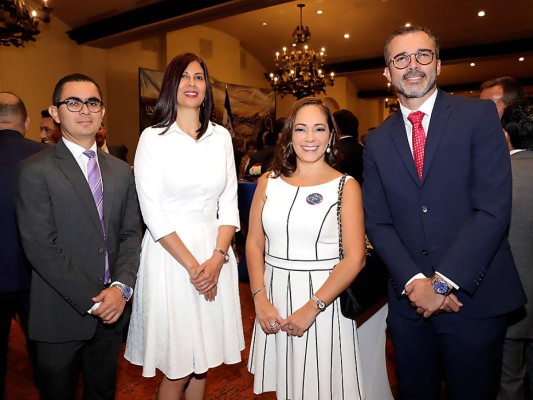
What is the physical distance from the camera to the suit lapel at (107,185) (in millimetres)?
2078

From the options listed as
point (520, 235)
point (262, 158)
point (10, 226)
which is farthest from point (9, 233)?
point (262, 158)

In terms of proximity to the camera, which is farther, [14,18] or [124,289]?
[14,18]

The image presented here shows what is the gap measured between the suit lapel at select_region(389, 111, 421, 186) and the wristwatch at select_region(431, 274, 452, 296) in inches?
15.6

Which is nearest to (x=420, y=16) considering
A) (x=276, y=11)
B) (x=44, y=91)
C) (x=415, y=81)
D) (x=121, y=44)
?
(x=276, y=11)

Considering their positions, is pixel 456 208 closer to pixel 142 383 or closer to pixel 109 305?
pixel 109 305

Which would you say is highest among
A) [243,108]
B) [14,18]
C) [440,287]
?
[243,108]

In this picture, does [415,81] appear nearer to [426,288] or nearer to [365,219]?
[365,219]

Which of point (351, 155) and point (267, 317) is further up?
point (351, 155)

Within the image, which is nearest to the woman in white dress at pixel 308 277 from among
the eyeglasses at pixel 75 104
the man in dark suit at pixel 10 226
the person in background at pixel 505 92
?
the eyeglasses at pixel 75 104

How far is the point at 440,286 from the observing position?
1794 millimetres

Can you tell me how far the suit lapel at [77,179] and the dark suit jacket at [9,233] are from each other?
2.67 ft

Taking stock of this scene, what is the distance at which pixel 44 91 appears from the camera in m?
9.23

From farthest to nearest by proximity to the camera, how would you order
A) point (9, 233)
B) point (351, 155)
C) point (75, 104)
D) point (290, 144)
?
point (351, 155), point (9, 233), point (290, 144), point (75, 104)

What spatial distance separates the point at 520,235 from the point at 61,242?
2.17m
